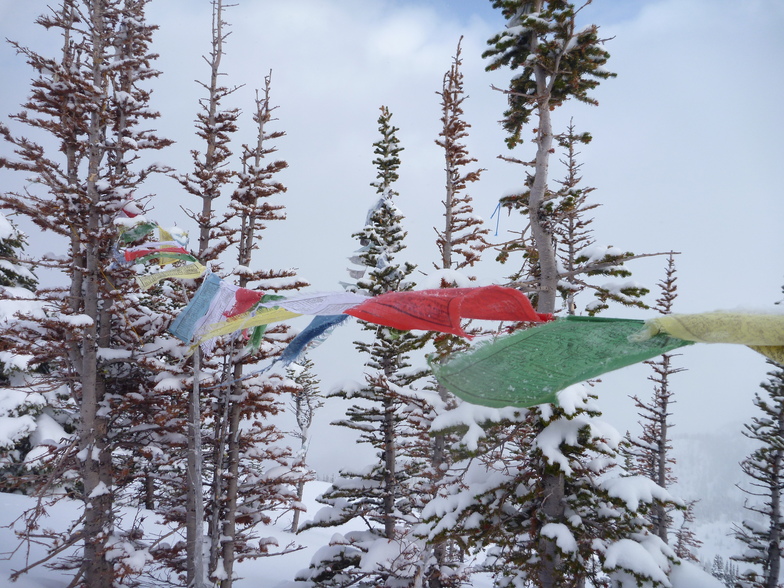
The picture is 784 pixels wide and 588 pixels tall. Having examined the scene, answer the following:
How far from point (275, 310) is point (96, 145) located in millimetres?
9887

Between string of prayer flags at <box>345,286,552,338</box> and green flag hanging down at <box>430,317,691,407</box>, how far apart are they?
0.63 ft

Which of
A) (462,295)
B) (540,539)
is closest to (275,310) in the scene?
(462,295)

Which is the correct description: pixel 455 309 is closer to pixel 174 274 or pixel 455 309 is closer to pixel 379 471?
pixel 174 274

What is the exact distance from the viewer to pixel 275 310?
15.0ft

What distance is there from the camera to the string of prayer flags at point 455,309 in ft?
10.7

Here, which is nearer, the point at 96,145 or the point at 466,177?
the point at 96,145

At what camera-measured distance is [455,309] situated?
3.22 m

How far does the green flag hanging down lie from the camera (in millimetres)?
2840

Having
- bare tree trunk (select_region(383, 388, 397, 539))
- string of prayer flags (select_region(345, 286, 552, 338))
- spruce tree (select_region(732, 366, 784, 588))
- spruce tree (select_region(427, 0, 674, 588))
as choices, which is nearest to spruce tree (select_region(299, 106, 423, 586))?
bare tree trunk (select_region(383, 388, 397, 539))

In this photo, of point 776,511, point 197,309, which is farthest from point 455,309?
point 776,511

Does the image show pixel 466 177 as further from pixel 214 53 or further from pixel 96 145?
pixel 96 145

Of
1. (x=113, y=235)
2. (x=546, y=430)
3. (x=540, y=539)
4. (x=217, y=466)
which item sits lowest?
(x=217, y=466)

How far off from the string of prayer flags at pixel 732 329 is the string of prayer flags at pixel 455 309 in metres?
0.87

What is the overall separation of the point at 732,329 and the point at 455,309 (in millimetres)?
1711
